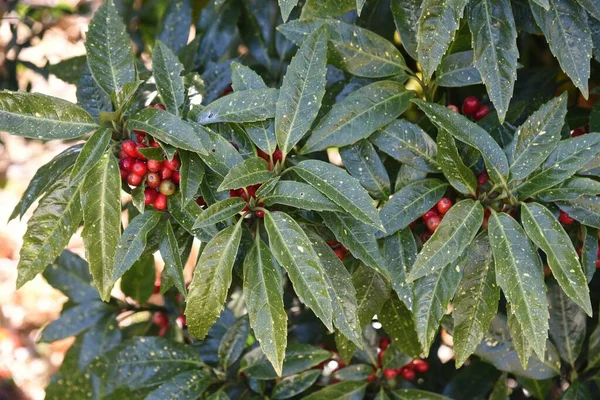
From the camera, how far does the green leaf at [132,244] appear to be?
848 mm

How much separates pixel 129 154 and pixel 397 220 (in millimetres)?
369

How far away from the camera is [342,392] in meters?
1.18

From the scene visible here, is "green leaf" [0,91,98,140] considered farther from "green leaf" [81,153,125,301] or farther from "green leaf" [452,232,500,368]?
"green leaf" [452,232,500,368]

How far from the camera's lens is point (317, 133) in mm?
926

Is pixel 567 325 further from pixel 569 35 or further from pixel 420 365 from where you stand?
pixel 569 35

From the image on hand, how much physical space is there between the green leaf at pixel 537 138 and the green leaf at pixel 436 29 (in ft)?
0.52

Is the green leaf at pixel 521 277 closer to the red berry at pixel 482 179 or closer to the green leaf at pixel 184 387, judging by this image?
the red berry at pixel 482 179

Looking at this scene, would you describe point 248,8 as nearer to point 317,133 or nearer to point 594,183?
point 317,133

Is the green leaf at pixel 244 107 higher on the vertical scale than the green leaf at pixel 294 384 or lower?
higher

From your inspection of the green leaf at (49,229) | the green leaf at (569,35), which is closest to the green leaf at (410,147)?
the green leaf at (569,35)

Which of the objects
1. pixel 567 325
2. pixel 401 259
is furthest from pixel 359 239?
pixel 567 325

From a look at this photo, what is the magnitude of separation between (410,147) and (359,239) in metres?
0.16

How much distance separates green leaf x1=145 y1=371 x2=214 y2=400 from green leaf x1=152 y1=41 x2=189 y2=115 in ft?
1.59

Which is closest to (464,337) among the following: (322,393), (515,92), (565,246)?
(565,246)
